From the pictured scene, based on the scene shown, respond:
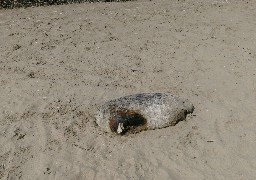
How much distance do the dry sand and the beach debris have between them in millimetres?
99

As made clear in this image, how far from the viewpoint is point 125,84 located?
Answer: 5.46 metres

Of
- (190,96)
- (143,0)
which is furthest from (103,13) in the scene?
(190,96)

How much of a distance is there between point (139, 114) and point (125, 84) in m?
1.13

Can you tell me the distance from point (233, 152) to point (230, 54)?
2627 mm

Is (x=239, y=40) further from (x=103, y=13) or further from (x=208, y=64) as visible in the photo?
(x=103, y=13)

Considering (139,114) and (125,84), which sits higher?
(139,114)

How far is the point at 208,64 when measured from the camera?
19.6 feet

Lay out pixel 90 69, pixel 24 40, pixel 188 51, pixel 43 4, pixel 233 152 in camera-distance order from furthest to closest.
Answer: pixel 43 4, pixel 24 40, pixel 188 51, pixel 90 69, pixel 233 152

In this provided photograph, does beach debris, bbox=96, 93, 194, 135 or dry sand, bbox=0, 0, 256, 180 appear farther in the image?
beach debris, bbox=96, 93, 194, 135

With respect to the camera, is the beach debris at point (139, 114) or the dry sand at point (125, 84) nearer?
the dry sand at point (125, 84)

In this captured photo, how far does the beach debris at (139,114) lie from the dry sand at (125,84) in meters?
0.10

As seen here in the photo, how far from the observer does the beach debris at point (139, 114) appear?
4.31m

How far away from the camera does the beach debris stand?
4309 mm

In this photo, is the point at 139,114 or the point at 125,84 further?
the point at 125,84
